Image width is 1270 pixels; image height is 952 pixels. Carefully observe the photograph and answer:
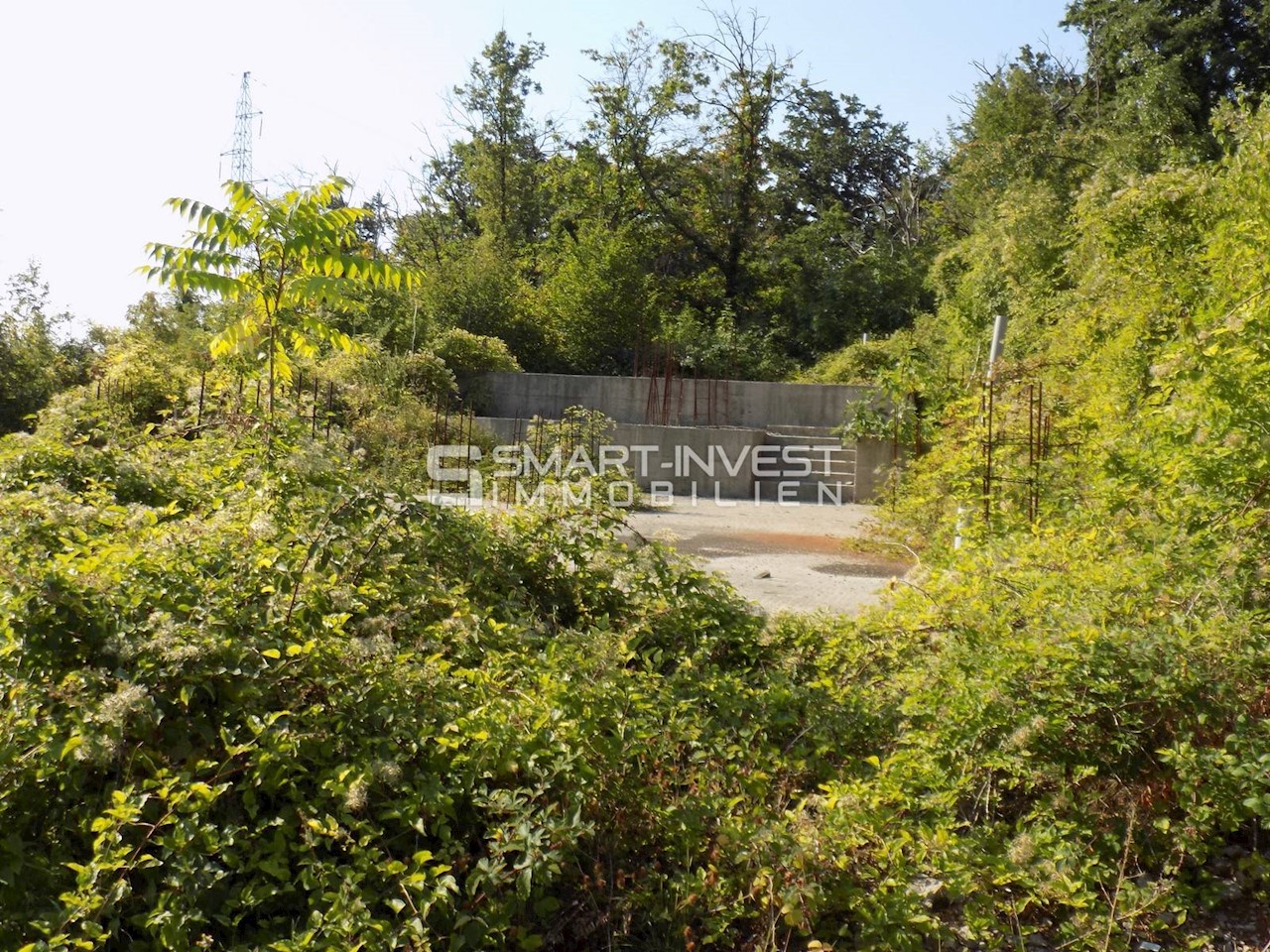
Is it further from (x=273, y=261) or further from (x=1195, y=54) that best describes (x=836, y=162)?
(x=273, y=261)

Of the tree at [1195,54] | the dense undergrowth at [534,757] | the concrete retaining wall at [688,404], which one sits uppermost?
the tree at [1195,54]

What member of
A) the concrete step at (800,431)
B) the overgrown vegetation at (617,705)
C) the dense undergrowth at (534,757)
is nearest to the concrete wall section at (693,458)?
the concrete step at (800,431)

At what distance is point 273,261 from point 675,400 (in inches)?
495

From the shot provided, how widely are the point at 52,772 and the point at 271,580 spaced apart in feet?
2.91

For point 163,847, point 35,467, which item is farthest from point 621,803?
point 35,467

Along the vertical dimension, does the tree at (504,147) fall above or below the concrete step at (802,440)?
above

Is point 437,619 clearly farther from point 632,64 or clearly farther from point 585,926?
point 632,64

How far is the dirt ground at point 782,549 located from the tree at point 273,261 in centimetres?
195

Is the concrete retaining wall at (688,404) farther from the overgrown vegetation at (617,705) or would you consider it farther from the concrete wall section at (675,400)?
the overgrown vegetation at (617,705)

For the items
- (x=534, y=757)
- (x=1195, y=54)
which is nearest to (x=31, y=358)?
(x=534, y=757)

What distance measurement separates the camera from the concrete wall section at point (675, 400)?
17031 millimetres

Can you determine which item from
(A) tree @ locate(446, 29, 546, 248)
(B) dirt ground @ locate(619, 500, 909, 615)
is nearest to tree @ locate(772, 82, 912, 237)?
(A) tree @ locate(446, 29, 546, 248)

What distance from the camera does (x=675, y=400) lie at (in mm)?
17297

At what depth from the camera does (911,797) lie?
314cm
